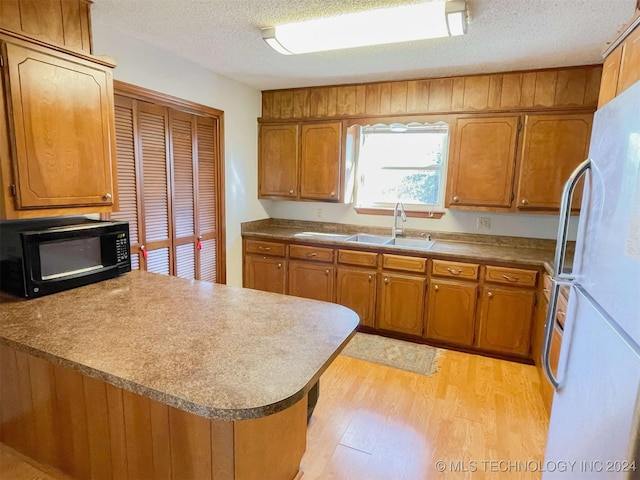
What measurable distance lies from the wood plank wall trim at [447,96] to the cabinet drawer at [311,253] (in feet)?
4.28

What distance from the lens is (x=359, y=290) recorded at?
3326 millimetres

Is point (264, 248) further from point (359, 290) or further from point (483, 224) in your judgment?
point (483, 224)

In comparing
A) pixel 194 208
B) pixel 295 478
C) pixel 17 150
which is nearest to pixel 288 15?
pixel 17 150

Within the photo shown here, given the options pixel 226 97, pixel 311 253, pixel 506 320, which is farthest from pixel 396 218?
pixel 226 97

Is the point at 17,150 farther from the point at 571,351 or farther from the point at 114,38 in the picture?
the point at 571,351

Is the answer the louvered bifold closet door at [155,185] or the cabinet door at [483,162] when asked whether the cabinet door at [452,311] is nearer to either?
the cabinet door at [483,162]

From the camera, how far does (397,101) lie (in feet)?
10.8

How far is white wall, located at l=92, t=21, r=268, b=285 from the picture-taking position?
2344 mm

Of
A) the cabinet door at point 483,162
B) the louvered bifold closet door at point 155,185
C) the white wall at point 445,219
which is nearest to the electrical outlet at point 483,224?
the white wall at point 445,219

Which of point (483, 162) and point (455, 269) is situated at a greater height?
point (483, 162)

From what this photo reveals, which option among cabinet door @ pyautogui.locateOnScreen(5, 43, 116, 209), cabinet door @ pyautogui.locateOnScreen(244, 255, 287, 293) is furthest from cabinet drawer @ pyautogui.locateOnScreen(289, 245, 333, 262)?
cabinet door @ pyautogui.locateOnScreen(5, 43, 116, 209)

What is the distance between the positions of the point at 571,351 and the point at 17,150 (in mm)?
2328

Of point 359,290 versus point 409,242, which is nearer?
point 359,290

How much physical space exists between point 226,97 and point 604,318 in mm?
3258
